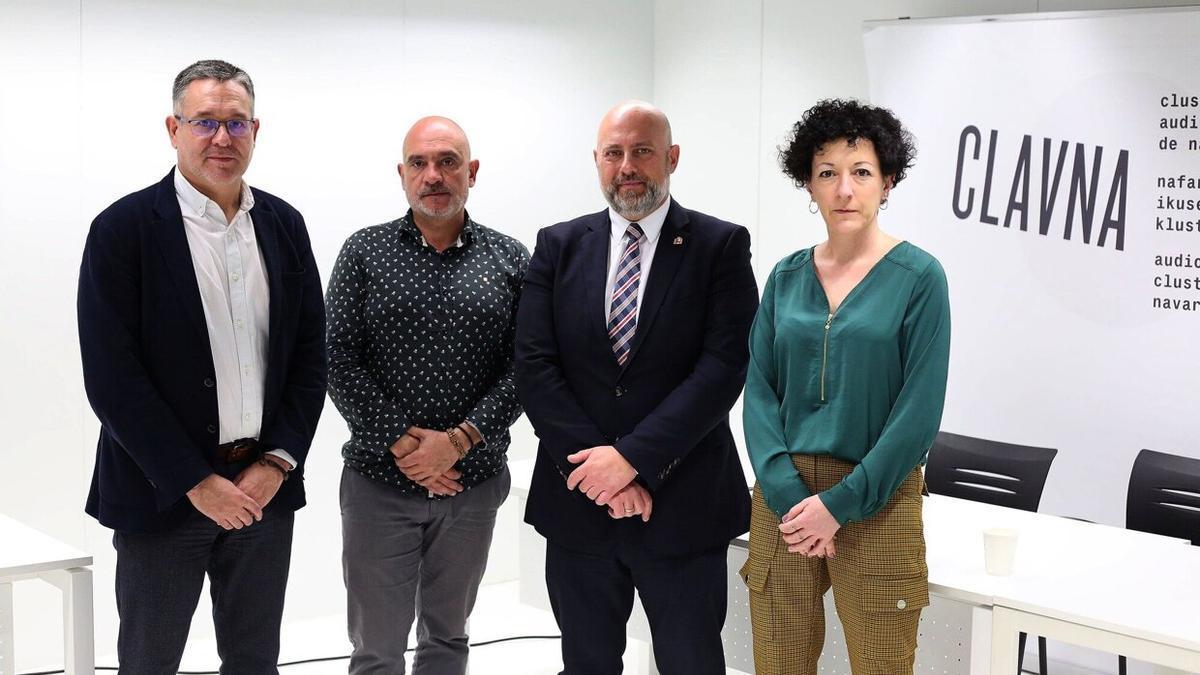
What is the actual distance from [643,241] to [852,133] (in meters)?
0.54

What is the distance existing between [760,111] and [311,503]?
8.51ft

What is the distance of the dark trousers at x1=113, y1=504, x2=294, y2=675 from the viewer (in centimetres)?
258

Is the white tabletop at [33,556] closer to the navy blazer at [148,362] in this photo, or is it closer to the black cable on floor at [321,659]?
the navy blazer at [148,362]

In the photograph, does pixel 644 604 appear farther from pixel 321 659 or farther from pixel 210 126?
pixel 321 659

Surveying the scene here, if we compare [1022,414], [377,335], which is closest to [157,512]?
[377,335]

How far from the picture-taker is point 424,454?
2947 mm

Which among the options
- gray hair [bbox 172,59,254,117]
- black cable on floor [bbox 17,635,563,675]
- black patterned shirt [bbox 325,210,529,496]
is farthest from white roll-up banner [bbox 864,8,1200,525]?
gray hair [bbox 172,59,254,117]

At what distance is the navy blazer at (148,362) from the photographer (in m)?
2.50

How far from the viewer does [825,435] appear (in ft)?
8.42

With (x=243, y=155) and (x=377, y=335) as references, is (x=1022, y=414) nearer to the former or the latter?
(x=377, y=335)

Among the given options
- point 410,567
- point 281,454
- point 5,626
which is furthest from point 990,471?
point 5,626

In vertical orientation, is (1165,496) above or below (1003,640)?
above

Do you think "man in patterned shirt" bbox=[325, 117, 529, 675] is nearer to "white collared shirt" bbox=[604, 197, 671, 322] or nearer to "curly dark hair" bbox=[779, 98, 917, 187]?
"white collared shirt" bbox=[604, 197, 671, 322]

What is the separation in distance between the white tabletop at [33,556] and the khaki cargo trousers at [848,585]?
152cm
